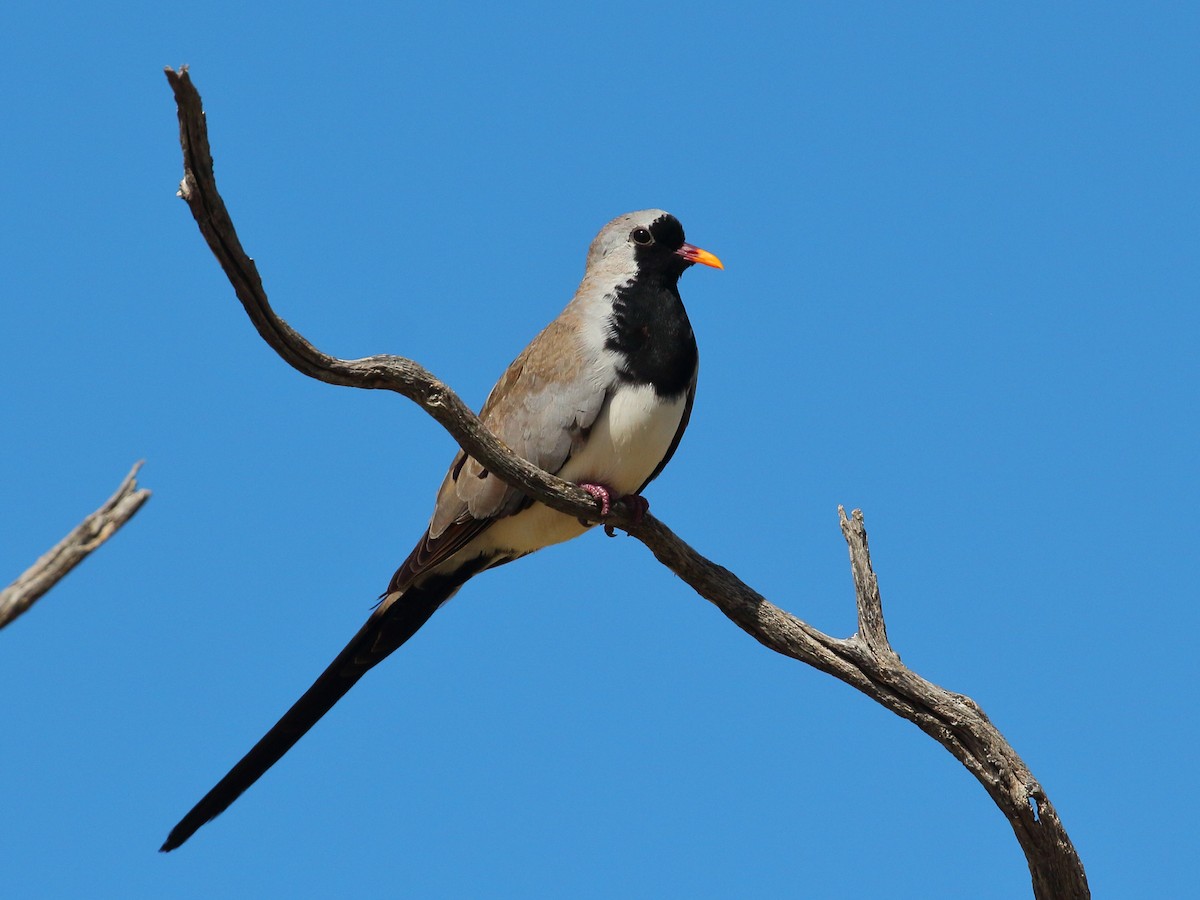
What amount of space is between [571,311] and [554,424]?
0.64 m

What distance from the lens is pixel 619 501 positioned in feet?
17.9

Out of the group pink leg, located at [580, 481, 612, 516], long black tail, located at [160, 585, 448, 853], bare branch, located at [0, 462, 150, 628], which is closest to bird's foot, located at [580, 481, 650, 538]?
pink leg, located at [580, 481, 612, 516]

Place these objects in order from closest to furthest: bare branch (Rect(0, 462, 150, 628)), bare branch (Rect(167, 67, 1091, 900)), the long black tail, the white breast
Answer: bare branch (Rect(0, 462, 150, 628)) → bare branch (Rect(167, 67, 1091, 900)) → the long black tail → the white breast

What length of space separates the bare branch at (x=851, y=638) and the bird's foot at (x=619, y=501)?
0.03 metres

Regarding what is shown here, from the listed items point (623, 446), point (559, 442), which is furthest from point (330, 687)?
point (623, 446)

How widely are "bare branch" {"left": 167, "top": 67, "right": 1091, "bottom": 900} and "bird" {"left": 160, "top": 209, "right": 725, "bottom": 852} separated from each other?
0.32 m

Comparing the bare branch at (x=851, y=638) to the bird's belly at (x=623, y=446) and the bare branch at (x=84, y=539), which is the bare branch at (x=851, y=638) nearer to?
the bird's belly at (x=623, y=446)

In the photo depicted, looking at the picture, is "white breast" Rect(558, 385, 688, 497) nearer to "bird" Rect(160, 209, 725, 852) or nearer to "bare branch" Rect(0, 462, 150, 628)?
"bird" Rect(160, 209, 725, 852)

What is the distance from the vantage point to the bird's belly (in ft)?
18.1

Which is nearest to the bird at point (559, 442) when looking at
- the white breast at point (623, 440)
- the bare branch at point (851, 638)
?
the white breast at point (623, 440)

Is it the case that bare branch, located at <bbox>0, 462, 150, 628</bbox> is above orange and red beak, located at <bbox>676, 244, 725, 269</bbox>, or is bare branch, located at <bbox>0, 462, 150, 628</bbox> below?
below

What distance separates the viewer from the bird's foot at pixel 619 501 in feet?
17.6

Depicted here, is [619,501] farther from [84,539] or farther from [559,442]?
[84,539]

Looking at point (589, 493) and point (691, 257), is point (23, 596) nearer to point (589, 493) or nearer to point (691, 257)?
point (589, 493)
